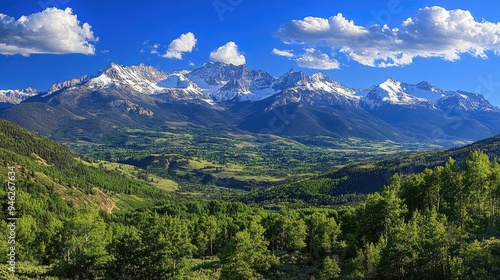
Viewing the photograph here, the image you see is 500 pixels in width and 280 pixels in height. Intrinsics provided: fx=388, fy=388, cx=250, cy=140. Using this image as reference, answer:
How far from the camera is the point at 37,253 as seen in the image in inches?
3757

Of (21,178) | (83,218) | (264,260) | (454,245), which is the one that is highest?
(21,178)

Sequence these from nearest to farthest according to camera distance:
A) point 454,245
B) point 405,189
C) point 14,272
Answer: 1. point 454,245
2. point 14,272
3. point 405,189

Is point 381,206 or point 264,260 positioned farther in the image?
point 264,260

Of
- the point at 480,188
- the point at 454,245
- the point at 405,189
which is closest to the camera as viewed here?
the point at 454,245

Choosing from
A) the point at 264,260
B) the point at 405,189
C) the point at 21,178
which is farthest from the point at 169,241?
the point at 21,178

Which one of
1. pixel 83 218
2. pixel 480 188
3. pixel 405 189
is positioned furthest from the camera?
pixel 405 189

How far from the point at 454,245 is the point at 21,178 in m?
204

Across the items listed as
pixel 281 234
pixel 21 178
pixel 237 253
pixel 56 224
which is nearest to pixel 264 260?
pixel 237 253

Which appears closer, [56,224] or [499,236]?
[499,236]

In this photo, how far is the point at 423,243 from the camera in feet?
183

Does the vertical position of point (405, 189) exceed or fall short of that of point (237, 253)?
it exceeds it

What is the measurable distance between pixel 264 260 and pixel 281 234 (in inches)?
821

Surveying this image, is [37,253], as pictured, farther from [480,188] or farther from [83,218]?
[480,188]

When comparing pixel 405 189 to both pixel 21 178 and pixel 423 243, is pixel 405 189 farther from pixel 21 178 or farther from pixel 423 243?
pixel 21 178
